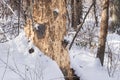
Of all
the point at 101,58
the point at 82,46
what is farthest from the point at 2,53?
the point at 82,46

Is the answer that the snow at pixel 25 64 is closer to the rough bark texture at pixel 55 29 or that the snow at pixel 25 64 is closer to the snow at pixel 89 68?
the rough bark texture at pixel 55 29

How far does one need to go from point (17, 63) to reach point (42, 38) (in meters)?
0.70

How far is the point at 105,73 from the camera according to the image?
7.28 m

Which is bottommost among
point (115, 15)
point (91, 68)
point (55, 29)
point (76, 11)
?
point (115, 15)

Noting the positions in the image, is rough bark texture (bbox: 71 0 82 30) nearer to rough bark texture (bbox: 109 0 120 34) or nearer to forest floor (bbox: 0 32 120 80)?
rough bark texture (bbox: 109 0 120 34)

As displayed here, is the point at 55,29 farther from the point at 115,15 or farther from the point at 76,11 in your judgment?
the point at 76,11

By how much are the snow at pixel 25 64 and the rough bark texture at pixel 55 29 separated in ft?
0.63

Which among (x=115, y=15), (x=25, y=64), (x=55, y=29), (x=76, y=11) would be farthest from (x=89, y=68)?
(x=76, y=11)

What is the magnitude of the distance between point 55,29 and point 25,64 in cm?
100

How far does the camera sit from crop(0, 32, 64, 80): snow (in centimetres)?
562

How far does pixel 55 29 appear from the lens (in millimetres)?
5492

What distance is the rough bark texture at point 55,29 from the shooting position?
5.47 metres

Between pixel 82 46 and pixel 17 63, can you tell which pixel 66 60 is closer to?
pixel 17 63

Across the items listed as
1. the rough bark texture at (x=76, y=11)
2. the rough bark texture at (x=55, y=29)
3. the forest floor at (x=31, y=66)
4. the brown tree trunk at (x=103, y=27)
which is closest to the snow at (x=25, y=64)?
the forest floor at (x=31, y=66)
